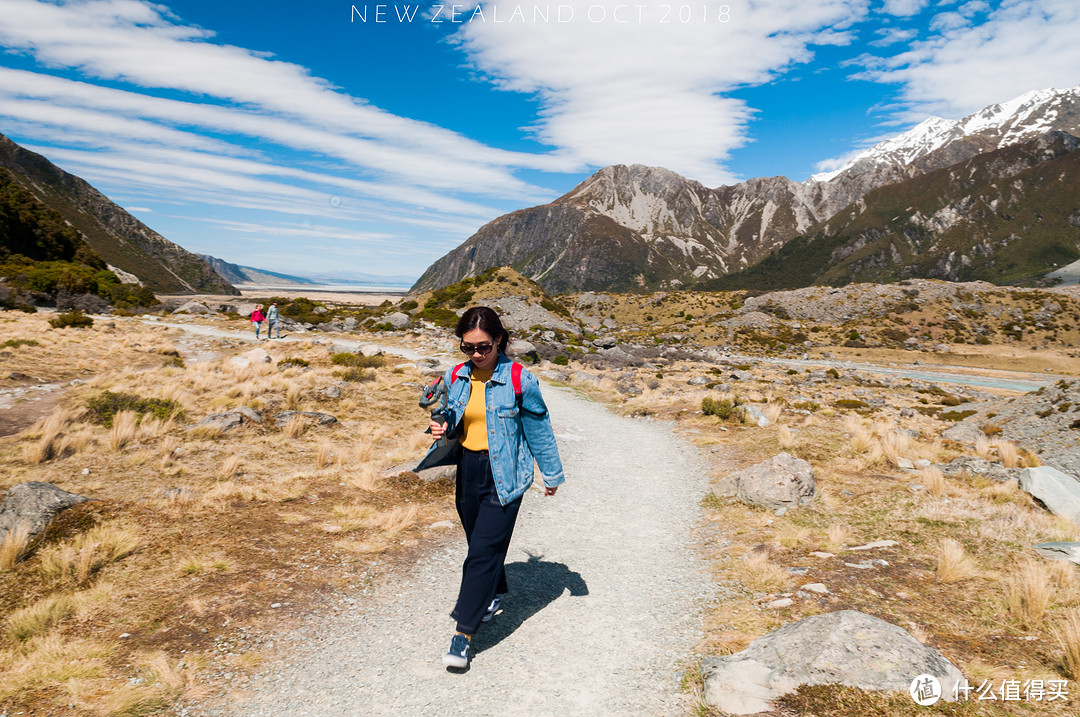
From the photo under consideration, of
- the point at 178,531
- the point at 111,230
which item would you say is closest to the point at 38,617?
the point at 178,531

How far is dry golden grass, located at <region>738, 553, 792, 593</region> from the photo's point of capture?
6.16 metres

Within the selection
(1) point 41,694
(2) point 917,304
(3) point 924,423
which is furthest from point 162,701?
(2) point 917,304

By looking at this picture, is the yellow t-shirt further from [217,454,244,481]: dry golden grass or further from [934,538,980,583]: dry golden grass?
[217,454,244,481]: dry golden grass

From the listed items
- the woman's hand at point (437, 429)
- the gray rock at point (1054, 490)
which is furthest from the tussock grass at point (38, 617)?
the gray rock at point (1054, 490)

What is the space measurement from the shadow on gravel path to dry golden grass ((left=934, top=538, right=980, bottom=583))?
174 inches

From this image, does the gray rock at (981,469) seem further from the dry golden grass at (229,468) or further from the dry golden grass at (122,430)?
the dry golden grass at (122,430)

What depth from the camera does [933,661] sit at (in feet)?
12.9

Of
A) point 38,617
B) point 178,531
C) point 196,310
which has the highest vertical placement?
point 196,310

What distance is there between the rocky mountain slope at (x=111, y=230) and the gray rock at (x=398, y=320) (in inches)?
5297

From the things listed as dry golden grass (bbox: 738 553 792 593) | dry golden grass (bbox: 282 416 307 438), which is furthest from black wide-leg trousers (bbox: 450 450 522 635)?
dry golden grass (bbox: 282 416 307 438)

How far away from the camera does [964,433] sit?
57.3ft

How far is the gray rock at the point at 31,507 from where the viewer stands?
6.19 meters

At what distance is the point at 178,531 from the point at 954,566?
1042 centimetres

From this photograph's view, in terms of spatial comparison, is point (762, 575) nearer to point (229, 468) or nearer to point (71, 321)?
point (229, 468)
